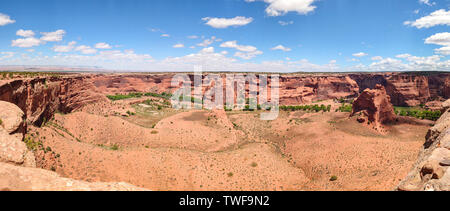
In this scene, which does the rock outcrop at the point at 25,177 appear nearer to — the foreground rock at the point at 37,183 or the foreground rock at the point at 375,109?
the foreground rock at the point at 37,183

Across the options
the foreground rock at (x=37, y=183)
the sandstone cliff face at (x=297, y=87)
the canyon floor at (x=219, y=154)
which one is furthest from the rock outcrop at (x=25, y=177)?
the sandstone cliff face at (x=297, y=87)

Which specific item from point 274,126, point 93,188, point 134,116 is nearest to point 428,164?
point 93,188

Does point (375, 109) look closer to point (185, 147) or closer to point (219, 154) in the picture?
point (219, 154)
